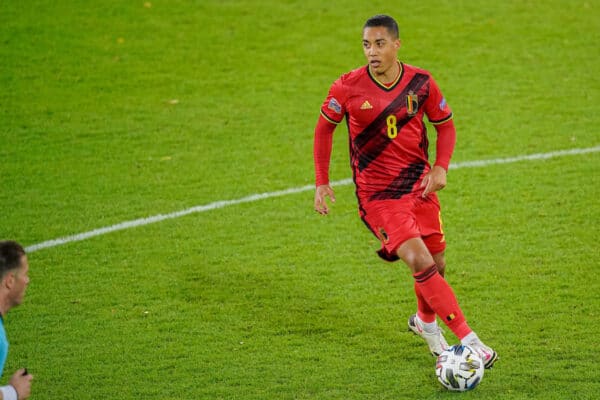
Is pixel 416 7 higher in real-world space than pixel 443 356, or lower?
higher

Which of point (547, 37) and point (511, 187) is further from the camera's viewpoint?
point (547, 37)

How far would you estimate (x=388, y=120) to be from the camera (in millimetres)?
6762

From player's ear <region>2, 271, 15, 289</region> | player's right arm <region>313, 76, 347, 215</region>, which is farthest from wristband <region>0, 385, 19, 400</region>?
player's right arm <region>313, 76, 347, 215</region>

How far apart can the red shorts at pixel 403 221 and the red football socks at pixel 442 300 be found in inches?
10.6

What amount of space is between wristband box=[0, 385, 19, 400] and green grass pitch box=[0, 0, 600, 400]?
5.59 ft

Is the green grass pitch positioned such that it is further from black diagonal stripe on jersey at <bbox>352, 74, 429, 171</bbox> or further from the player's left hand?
black diagonal stripe on jersey at <bbox>352, 74, 429, 171</bbox>

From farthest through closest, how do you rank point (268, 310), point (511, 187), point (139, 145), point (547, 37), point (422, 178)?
point (547, 37) → point (139, 145) → point (511, 187) → point (268, 310) → point (422, 178)

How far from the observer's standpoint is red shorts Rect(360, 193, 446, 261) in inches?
259

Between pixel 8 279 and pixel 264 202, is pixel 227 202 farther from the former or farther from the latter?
pixel 8 279

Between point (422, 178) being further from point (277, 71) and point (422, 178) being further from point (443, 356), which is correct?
point (277, 71)

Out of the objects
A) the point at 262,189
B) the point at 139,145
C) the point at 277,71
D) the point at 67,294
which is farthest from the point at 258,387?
the point at 277,71

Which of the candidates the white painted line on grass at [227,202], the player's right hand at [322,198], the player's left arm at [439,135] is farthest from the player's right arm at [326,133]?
the white painted line on grass at [227,202]

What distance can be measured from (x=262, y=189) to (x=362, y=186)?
10.8ft

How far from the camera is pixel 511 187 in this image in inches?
391
